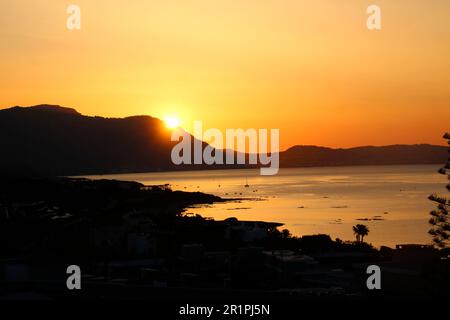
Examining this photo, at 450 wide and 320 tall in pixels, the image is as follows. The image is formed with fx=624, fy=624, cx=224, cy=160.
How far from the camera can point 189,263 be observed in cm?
1939

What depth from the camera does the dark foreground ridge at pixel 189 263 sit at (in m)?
6.98

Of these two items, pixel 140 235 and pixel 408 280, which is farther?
pixel 140 235

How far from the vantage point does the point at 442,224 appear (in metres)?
14.8

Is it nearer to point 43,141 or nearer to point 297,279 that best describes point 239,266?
point 297,279

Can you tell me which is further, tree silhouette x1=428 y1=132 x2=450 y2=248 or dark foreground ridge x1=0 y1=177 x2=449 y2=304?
tree silhouette x1=428 y1=132 x2=450 y2=248

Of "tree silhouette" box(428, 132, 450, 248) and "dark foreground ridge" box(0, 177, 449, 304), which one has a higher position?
"tree silhouette" box(428, 132, 450, 248)

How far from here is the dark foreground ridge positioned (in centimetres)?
698

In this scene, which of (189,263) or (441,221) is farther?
(189,263)

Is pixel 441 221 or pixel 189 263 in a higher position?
pixel 441 221

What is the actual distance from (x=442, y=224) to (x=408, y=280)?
7.83ft
